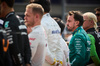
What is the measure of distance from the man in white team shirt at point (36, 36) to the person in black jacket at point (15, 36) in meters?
0.40

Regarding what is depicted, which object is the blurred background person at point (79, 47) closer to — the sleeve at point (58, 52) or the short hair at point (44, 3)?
the sleeve at point (58, 52)

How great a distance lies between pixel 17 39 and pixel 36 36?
631 millimetres

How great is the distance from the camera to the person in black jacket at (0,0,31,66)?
2791 millimetres

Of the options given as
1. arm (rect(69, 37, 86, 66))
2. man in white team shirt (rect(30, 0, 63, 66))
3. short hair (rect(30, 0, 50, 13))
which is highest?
short hair (rect(30, 0, 50, 13))

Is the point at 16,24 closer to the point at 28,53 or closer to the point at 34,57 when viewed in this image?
the point at 28,53

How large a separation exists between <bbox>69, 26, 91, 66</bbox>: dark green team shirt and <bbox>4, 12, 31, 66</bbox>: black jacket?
70.9 inches

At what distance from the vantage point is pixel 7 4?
9.56 feet

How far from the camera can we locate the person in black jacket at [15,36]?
110 inches

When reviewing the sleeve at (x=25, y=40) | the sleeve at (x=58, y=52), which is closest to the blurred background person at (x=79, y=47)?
the sleeve at (x=58, y=52)

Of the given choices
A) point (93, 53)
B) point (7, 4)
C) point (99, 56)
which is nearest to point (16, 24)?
point (7, 4)

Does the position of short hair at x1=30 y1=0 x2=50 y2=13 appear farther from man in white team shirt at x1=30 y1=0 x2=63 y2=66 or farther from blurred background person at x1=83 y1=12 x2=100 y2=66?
blurred background person at x1=83 y1=12 x2=100 y2=66

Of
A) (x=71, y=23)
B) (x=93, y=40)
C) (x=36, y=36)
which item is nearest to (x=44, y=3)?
(x=36, y=36)

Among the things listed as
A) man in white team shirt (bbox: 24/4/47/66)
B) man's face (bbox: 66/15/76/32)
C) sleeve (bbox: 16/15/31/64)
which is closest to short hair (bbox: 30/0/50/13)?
man in white team shirt (bbox: 24/4/47/66)

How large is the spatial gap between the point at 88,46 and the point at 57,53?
98 centimetres
